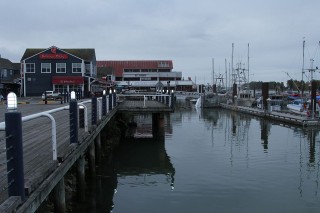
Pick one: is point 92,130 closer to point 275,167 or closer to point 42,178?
point 42,178

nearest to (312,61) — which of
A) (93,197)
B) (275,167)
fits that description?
(275,167)

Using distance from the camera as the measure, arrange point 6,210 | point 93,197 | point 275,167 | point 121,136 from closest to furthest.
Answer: point 6,210 → point 93,197 → point 275,167 → point 121,136

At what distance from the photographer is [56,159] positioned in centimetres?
769

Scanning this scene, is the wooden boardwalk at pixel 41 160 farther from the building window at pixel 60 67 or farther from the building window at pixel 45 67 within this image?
the building window at pixel 45 67

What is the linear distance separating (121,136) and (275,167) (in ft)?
42.4

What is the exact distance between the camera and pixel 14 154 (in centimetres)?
528

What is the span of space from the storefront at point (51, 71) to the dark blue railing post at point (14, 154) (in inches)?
2093

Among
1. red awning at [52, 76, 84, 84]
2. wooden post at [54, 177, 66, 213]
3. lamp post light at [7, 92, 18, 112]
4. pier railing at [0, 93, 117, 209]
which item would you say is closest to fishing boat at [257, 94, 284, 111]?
red awning at [52, 76, 84, 84]

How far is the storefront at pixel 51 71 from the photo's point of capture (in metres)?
57.5

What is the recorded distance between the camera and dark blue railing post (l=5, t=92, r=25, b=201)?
16.9 feet

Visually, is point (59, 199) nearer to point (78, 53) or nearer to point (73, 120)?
point (73, 120)

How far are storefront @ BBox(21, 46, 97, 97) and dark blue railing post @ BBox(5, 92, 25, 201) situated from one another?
53160 millimetres

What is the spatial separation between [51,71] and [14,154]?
55.0 m

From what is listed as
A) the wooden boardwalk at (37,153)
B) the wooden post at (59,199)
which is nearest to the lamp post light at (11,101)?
the wooden boardwalk at (37,153)
